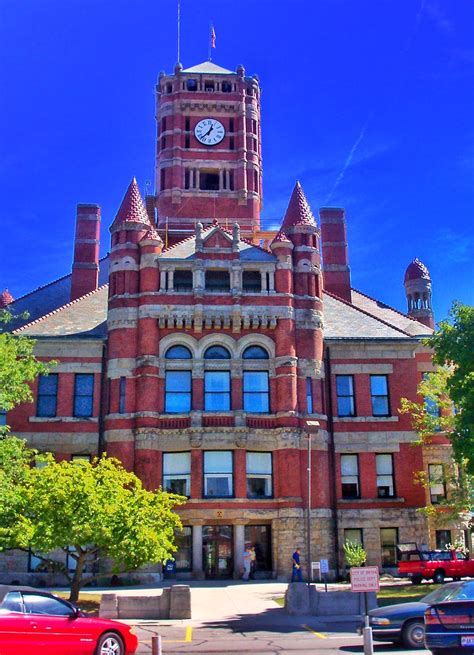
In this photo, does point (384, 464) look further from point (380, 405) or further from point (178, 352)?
point (178, 352)

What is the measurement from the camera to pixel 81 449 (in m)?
39.4

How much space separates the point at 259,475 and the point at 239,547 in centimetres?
375

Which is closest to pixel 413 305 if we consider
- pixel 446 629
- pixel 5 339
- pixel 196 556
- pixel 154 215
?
pixel 154 215

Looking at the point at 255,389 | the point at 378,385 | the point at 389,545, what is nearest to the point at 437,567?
the point at 389,545

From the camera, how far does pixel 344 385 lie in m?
42.0

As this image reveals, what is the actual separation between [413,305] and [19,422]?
3323cm

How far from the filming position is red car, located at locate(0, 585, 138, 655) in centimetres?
1459

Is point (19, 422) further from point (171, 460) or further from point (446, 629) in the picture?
point (446, 629)

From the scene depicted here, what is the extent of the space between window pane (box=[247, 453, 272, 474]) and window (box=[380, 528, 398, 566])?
7.15 m

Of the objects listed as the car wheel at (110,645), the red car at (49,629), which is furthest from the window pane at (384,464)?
the car wheel at (110,645)

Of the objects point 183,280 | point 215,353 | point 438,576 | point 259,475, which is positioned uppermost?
point 183,280

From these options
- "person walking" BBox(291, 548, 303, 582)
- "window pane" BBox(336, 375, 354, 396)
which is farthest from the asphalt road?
"window pane" BBox(336, 375, 354, 396)

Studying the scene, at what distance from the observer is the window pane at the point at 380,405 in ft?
137

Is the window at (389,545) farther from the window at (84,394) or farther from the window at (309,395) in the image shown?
the window at (84,394)
